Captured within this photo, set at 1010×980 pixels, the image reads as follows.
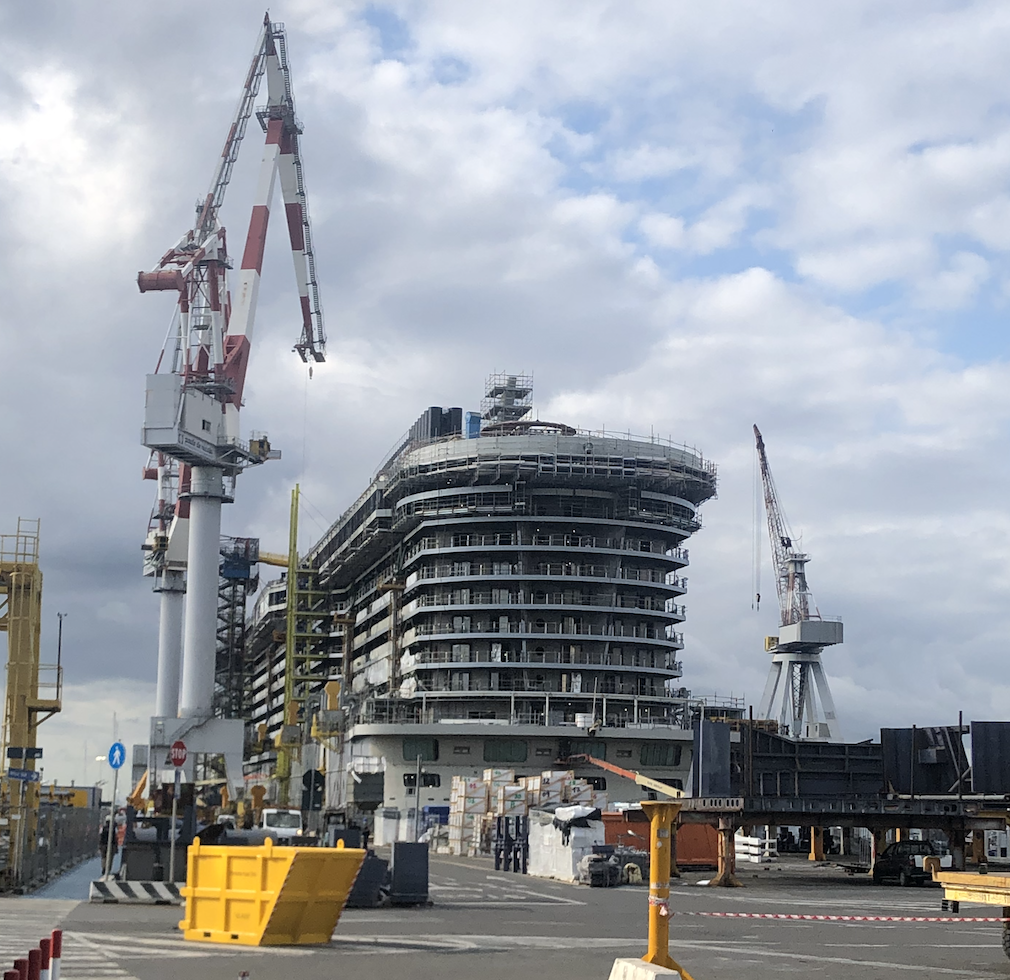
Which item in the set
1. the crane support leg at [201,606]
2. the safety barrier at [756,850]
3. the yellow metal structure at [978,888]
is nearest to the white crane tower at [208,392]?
the crane support leg at [201,606]

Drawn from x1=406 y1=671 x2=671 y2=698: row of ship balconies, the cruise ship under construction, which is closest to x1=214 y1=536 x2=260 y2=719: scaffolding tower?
the cruise ship under construction

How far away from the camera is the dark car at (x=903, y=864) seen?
40.9m

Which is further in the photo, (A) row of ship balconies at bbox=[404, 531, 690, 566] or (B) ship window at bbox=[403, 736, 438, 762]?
(A) row of ship balconies at bbox=[404, 531, 690, 566]

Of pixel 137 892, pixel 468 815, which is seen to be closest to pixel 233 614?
pixel 468 815

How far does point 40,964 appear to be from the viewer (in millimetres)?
9367

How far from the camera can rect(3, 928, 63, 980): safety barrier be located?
331 inches

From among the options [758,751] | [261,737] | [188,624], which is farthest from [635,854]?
[261,737]

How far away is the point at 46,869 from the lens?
48781 millimetres

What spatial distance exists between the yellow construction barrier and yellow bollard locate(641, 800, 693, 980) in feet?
24.5

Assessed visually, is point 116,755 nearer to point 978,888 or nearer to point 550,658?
point 978,888

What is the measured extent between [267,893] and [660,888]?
8.63m

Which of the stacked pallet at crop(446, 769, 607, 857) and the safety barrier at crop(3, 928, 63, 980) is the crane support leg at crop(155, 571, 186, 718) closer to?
the stacked pallet at crop(446, 769, 607, 857)

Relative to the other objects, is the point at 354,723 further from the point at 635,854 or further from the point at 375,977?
the point at 375,977

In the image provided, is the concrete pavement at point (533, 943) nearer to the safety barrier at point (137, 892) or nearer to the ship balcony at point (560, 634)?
the safety barrier at point (137, 892)
